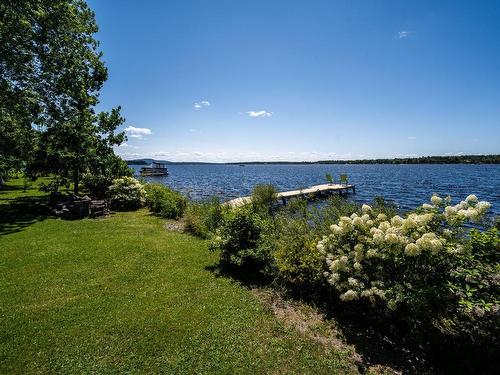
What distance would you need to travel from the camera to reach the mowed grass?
4.43 meters

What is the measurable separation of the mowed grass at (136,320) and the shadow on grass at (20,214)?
363 cm

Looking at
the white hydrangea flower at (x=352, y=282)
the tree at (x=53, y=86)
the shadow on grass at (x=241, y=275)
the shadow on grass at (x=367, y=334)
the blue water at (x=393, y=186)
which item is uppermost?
the tree at (x=53, y=86)

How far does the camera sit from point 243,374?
4.23 metres

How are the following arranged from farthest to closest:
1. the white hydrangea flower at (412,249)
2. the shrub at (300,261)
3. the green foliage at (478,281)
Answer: the shrub at (300,261) < the white hydrangea flower at (412,249) < the green foliage at (478,281)

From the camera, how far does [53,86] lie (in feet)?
53.4

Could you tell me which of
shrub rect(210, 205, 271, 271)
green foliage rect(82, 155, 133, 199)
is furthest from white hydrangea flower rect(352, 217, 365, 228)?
green foliage rect(82, 155, 133, 199)

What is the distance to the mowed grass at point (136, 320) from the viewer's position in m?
4.43

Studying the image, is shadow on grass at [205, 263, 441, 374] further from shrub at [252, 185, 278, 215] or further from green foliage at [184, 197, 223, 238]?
shrub at [252, 185, 278, 215]

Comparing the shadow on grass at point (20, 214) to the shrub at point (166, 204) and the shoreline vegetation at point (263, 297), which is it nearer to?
→ the shoreline vegetation at point (263, 297)

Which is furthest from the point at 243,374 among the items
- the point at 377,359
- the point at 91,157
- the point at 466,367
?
the point at 91,157

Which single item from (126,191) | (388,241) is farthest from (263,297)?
(126,191)

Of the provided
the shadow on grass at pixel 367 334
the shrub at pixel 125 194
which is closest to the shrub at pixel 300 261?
the shadow on grass at pixel 367 334

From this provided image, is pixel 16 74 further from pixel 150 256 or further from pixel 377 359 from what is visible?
pixel 377 359

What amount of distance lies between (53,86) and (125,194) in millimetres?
7749
